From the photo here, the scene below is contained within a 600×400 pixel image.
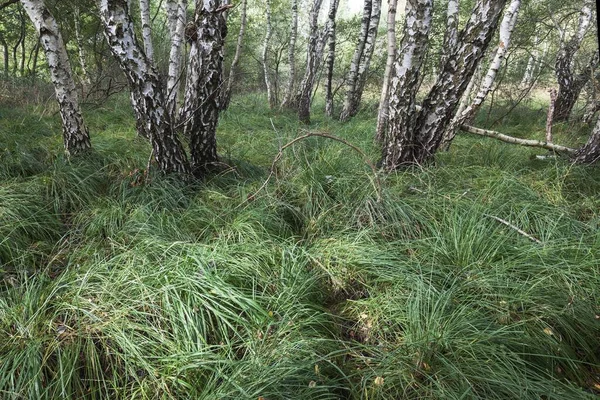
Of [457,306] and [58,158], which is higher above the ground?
[58,158]

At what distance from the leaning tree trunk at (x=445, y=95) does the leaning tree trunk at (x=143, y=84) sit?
2544 millimetres

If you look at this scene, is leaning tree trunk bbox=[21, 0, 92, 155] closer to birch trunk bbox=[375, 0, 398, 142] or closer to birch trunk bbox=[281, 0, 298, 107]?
birch trunk bbox=[375, 0, 398, 142]

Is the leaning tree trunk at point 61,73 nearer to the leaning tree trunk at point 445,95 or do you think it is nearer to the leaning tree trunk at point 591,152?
the leaning tree trunk at point 445,95

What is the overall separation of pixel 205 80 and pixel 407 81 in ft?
7.46

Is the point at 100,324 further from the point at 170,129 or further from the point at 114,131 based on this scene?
the point at 114,131

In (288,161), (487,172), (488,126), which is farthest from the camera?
(488,126)

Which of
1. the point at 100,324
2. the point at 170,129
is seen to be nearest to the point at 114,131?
the point at 170,129

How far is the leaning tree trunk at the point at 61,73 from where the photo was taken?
11.1 ft

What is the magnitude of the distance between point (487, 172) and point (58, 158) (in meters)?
4.84

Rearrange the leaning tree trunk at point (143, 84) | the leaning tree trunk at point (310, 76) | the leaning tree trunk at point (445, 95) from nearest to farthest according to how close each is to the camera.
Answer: the leaning tree trunk at point (143, 84)
the leaning tree trunk at point (445, 95)
the leaning tree trunk at point (310, 76)

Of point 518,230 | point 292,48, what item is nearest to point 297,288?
point 518,230

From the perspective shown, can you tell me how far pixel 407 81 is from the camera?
3.58 m

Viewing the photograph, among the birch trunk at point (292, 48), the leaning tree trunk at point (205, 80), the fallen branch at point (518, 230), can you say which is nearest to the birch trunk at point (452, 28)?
the fallen branch at point (518, 230)

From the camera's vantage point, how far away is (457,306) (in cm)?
177
